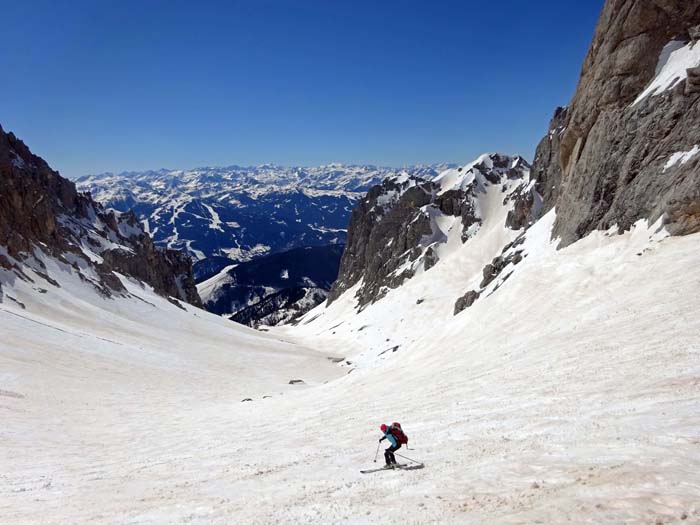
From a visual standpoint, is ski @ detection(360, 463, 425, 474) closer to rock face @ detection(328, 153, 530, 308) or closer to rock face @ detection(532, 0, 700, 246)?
rock face @ detection(532, 0, 700, 246)

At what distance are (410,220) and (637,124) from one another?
110 m

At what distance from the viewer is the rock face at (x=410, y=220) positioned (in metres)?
126

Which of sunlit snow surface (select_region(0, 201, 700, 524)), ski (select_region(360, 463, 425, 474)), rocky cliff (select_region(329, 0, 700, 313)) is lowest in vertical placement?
ski (select_region(360, 463, 425, 474))

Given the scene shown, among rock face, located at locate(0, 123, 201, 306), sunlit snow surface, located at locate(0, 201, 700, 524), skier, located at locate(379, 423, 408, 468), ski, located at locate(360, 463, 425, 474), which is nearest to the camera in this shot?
Answer: sunlit snow surface, located at locate(0, 201, 700, 524)

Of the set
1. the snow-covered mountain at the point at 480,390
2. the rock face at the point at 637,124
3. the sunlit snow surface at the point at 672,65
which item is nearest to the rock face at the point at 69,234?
the snow-covered mountain at the point at 480,390

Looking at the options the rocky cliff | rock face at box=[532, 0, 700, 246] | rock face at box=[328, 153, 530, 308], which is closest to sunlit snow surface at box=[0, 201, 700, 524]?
rock face at box=[532, 0, 700, 246]

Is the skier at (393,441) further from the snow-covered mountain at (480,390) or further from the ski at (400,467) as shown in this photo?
the snow-covered mountain at (480,390)

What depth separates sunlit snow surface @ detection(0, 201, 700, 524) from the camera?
870 cm

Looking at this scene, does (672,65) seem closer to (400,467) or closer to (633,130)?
(633,130)

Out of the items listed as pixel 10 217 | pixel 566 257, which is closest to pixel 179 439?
pixel 566 257

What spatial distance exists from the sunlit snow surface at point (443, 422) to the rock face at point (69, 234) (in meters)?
34.1

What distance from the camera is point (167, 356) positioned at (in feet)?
165

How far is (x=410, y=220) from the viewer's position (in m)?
143

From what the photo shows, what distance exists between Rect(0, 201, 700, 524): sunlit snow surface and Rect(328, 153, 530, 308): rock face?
279 feet
